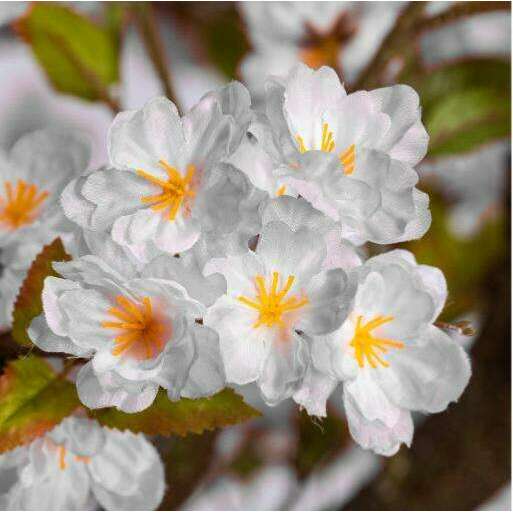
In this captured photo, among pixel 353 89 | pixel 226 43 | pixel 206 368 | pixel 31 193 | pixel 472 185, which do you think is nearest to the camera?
pixel 206 368

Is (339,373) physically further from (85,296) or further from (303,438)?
(303,438)

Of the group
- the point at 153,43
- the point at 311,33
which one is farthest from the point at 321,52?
the point at 153,43

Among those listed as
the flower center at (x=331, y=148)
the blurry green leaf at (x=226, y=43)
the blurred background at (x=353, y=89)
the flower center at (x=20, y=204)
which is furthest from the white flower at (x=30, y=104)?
the flower center at (x=331, y=148)

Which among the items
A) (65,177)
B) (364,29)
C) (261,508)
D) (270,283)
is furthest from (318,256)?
(261,508)

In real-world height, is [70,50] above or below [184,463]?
above

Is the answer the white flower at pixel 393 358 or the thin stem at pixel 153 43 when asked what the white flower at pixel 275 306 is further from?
the thin stem at pixel 153 43

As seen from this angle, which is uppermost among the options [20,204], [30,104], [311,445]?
[20,204]

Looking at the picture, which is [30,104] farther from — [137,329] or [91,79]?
[137,329]
